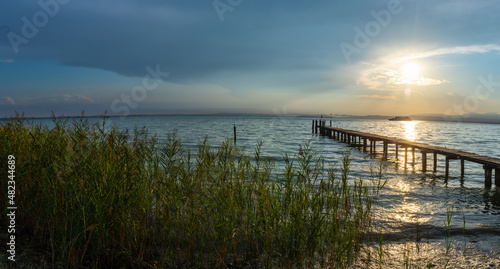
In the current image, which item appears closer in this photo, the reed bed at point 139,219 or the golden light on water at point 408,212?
the reed bed at point 139,219

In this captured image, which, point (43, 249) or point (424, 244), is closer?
point (43, 249)

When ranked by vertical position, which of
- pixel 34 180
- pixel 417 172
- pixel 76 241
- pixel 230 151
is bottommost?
pixel 417 172

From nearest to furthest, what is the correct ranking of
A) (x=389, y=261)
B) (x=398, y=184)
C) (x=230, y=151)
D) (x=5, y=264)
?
(x=5, y=264) → (x=389, y=261) → (x=230, y=151) → (x=398, y=184)

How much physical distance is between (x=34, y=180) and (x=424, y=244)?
23.5 ft

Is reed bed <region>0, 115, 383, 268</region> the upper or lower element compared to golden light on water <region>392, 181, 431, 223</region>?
upper

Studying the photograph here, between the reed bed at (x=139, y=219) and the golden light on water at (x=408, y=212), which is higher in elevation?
the reed bed at (x=139, y=219)

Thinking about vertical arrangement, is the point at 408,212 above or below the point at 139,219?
below

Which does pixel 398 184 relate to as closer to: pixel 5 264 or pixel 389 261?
pixel 389 261

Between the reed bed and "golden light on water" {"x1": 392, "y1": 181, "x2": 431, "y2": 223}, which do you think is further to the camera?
"golden light on water" {"x1": 392, "y1": 181, "x2": 431, "y2": 223}

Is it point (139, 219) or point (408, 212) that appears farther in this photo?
point (408, 212)

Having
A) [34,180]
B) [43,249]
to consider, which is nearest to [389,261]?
[43,249]

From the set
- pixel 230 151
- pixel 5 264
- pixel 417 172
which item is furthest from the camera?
pixel 417 172

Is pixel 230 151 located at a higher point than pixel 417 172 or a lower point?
higher

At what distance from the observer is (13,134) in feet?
21.3
